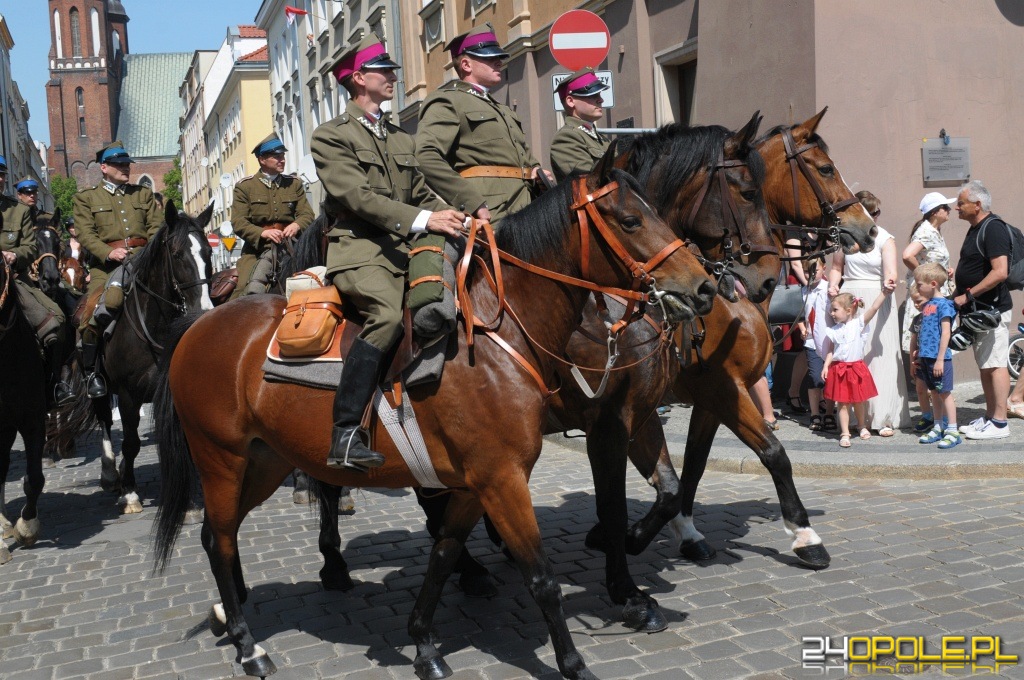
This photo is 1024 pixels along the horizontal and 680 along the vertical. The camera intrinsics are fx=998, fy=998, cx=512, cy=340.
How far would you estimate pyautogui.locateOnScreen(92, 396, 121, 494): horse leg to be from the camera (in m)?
8.99

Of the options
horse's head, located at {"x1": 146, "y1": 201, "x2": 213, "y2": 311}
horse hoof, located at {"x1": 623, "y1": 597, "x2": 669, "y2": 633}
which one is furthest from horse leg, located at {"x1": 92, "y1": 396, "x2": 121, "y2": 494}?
horse hoof, located at {"x1": 623, "y1": 597, "x2": 669, "y2": 633}

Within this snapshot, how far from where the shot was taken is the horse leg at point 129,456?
818 cm

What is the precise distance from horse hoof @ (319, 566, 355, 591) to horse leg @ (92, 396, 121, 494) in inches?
159

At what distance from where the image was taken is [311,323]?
441 centimetres

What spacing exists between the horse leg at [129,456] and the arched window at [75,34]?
106037mm

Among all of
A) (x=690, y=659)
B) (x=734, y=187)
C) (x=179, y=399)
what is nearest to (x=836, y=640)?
(x=690, y=659)

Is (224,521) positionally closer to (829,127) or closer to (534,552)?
(534,552)

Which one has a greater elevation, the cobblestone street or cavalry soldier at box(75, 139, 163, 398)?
cavalry soldier at box(75, 139, 163, 398)

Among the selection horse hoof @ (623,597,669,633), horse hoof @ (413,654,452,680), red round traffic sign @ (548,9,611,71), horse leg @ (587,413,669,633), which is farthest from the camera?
red round traffic sign @ (548,9,611,71)

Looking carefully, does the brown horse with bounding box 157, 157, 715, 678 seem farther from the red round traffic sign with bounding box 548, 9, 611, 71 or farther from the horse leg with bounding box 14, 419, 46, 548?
the red round traffic sign with bounding box 548, 9, 611, 71

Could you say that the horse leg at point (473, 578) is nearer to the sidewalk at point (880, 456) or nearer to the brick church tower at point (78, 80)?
the sidewalk at point (880, 456)

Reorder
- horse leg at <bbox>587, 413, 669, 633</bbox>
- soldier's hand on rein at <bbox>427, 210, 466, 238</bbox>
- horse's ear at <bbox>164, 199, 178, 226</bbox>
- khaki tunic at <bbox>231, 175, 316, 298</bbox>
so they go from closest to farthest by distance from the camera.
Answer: soldier's hand on rein at <bbox>427, 210, 466, 238</bbox>
horse leg at <bbox>587, 413, 669, 633</bbox>
horse's ear at <bbox>164, 199, 178, 226</bbox>
khaki tunic at <bbox>231, 175, 316, 298</bbox>

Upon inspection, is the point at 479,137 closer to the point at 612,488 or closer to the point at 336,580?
the point at 612,488

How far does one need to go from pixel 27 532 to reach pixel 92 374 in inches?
83.0
